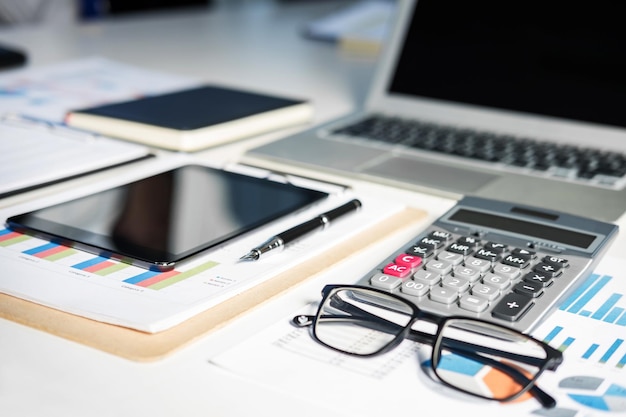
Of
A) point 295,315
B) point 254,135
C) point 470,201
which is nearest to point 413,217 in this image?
point 470,201

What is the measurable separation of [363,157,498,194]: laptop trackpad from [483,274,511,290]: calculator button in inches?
9.0

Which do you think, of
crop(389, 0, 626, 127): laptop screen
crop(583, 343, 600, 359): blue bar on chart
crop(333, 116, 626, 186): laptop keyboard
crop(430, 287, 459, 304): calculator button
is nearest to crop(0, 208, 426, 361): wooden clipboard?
crop(430, 287, 459, 304): calculator button

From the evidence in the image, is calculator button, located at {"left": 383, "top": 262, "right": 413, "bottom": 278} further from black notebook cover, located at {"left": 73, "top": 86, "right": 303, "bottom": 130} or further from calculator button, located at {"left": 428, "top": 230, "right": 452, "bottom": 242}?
black notebook cover, located at {"left": 73, "top": 86, "right": 303, "bottom": 130}

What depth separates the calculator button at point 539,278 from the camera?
0.59 meters

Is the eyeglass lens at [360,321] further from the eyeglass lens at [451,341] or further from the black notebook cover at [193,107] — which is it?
the black notebook cover at [193,107]

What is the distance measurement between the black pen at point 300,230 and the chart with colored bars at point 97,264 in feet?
0.11

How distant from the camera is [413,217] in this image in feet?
2.51

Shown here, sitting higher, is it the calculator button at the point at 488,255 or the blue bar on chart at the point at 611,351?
the calculator button at the point at 488,255

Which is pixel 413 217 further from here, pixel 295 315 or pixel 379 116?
pixel 379 116

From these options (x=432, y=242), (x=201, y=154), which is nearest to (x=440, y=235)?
(x=432, y=242)

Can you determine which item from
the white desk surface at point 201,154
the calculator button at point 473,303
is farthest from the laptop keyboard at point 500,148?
the calculator button at point 473,303

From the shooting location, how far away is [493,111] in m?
1.04

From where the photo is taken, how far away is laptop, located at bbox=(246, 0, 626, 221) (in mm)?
856

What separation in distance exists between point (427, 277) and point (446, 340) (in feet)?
0.20
